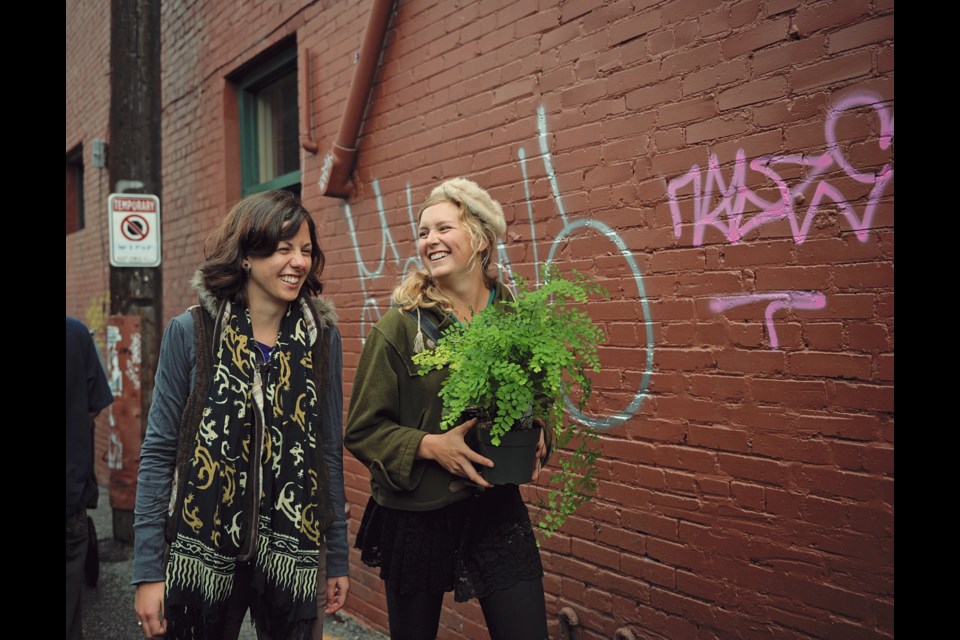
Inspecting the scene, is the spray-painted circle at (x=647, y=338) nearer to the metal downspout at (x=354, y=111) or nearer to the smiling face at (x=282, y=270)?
the smiling face at (x=282, y=270)

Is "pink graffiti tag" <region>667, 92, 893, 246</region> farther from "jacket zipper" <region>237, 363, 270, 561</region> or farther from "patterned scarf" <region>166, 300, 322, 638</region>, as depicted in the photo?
"jacket zipper" <region>237, 363, 270, 561</region>

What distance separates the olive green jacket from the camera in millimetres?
2160

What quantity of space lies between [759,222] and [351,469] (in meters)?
2.95

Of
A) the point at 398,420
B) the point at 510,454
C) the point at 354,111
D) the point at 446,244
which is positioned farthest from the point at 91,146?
the point at 510,454

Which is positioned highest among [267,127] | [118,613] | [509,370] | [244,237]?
[267,127]

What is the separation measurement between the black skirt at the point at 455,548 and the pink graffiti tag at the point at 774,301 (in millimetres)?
1007

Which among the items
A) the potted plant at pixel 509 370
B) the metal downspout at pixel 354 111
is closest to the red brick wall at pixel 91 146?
the metal downspout at pixel 354 111

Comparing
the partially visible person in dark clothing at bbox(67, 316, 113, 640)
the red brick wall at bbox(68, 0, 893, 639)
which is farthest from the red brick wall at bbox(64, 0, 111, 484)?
the red brick wall at bbox(68, 0, 893, 639)

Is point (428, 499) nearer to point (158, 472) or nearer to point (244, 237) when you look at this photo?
point (158, 472)

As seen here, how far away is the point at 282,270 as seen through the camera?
2.33 m

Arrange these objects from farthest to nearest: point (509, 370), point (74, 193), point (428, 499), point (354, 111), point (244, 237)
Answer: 1. point (74, 193)
2. point (354, 111)
3. point (244, 237)
4. point (428, 499)
5. point (509, 370)

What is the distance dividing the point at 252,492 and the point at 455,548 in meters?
0.64

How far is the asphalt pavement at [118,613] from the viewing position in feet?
13.7
